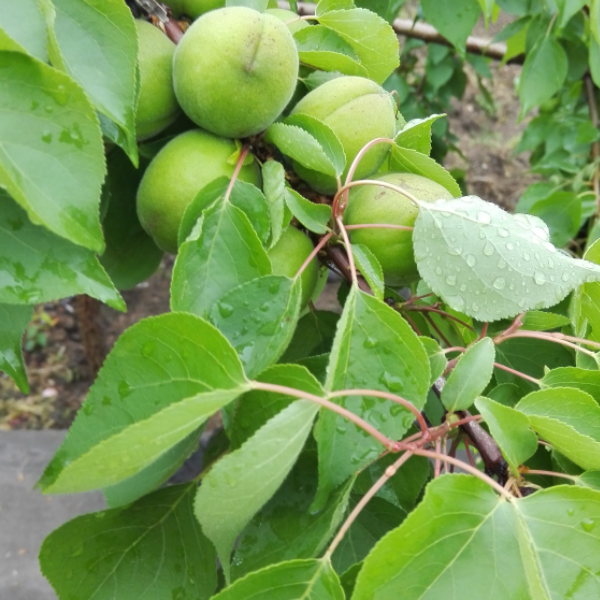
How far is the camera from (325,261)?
49 cm

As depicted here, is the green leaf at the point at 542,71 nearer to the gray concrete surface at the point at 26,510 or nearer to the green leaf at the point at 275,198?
the green leaf at the point at 275,198

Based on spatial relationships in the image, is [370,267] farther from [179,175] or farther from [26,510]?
[26,510]

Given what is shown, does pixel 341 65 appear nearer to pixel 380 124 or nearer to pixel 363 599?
pixel 380 124

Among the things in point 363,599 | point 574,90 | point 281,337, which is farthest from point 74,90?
point 574,90

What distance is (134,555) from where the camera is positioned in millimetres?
421

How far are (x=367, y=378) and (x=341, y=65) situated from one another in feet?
1.00

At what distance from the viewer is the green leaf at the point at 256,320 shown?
1.24 ft

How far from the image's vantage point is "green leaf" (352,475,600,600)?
311mm

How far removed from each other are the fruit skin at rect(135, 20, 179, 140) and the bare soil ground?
153 centimetres

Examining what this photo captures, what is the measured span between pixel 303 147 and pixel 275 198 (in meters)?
0.04

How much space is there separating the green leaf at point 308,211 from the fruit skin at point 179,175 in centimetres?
6

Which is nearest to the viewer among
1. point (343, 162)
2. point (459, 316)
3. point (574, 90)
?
point (343, 162)

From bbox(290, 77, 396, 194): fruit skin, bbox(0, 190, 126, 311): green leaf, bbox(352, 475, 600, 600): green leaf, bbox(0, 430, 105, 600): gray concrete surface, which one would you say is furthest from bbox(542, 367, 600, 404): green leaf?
bbox(0, 430, 105, 600): gray concrete surface

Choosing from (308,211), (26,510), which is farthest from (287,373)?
(26,510)
